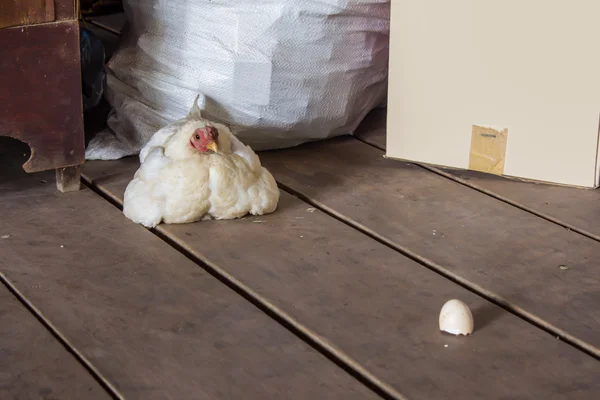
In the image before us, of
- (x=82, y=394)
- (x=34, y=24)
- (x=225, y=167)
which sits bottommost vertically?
(x=82, y=394)

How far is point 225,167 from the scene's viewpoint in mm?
1514

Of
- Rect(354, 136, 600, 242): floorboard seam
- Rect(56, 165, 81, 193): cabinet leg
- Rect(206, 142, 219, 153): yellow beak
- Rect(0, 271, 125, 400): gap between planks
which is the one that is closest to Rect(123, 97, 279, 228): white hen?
Rect(206, 142, 219, 153): yellow beak

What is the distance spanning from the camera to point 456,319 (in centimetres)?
121

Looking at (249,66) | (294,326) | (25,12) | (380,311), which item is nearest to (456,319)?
(380,311)

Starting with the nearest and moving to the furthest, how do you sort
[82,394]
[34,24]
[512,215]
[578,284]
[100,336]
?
[82,394] → [100,336] → [578,284] → [34,24] → [512,215]

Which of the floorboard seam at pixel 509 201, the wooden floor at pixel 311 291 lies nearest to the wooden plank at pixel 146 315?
the wooden floor at pixel 311 291

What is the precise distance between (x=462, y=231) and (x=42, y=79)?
2.70 feet

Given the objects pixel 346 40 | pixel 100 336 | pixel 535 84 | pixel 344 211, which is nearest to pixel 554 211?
pixel 535 84

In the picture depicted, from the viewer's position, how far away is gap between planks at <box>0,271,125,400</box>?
109cm

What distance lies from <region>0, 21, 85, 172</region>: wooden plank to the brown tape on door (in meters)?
0.80

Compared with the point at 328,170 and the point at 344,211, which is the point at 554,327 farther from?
A: the point at 328,170

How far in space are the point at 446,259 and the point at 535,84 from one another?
1.45ft

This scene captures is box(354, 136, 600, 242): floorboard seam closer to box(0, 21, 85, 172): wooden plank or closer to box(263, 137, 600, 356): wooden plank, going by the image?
box(263, 137, 600, 356): wooden plank

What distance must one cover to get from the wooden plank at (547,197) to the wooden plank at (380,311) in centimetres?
35
